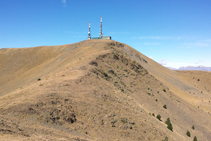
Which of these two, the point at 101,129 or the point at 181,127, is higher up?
the point at 101,129

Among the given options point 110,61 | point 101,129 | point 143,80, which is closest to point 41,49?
point 110,61

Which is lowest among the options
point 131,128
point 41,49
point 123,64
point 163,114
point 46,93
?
point 163,114

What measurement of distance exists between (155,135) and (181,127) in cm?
1658

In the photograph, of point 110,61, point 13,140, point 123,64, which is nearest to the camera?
point 13,140

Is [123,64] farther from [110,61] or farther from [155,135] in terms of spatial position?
[155,135]

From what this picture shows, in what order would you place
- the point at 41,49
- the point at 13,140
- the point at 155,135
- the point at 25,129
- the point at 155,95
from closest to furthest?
the point at 13,140 → the point at 25,129 → the point at 155,135 → the point at 155,95 → the point at 41,49

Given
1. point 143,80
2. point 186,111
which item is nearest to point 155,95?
point 143,80

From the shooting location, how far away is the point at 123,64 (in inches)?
1811

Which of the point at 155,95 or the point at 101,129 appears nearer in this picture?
the point at 101,129

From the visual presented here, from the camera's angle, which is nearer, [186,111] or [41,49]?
[186,111]

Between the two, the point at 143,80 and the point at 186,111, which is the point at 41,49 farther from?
the point at 186,111

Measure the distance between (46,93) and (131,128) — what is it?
10958 millimetres

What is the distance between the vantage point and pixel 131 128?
59.4ft

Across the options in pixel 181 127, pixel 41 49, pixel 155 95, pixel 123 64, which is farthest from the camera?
pixel 41 49
